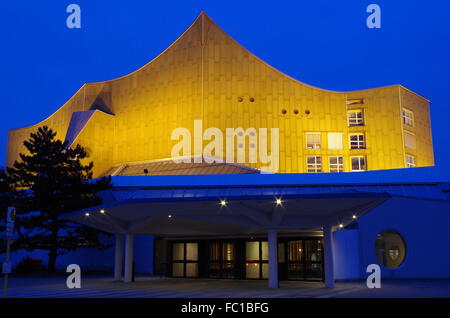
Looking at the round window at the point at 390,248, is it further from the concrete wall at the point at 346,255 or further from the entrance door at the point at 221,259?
the entrance door at the point at 221,259

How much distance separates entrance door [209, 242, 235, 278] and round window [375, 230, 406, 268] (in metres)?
7.47

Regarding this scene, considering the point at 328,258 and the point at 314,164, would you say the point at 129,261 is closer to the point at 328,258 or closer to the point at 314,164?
the point at 328,258

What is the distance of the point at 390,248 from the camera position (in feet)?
80.3

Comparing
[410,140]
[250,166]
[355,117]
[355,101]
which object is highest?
[355,101]

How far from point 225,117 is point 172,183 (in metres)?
9.56

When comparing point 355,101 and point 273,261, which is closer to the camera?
point 273,261

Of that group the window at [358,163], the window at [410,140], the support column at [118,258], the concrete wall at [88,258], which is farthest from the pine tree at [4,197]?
the window at [410,140]

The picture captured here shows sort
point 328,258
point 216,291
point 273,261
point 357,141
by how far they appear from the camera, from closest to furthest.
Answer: point 216,291, point 273,261, point 328,258, point 357,141

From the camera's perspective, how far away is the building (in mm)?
18172

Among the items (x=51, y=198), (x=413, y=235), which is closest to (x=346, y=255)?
(x=413, y=235)

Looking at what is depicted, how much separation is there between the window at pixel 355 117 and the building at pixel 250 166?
11 centimetres

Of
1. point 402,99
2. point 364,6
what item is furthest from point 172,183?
point 364,6

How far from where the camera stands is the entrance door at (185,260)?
24016mm

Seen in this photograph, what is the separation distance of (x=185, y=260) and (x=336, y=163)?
641 inches
